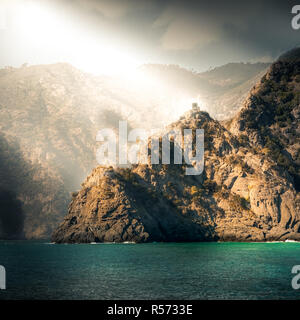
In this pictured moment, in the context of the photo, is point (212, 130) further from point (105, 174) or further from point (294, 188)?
point (105, 174)

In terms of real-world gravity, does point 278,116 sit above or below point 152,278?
above

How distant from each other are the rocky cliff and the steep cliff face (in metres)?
0.27

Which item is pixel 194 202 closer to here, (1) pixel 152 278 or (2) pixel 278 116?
(2) pixel 278 116

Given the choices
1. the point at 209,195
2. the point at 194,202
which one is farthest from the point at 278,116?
the point at 194,202

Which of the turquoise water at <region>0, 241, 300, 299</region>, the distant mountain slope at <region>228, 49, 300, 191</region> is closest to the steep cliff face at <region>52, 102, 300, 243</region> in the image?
the distant mountain slope at <region>228, 49, 300, 191</region>

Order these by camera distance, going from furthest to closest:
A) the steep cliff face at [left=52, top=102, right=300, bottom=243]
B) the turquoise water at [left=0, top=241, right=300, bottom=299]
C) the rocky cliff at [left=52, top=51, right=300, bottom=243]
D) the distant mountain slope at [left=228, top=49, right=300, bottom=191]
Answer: the distant mountain slope at [left=228, top=49, right=300, bottom=191] < the rocky cliff at [left=52, top=51, right=300, bottom=243] < the steep cliff face at [left=52, top=102, right=300, bottom=243] < the turquoise water at [left=0, top=241, right=300, bottom=299]

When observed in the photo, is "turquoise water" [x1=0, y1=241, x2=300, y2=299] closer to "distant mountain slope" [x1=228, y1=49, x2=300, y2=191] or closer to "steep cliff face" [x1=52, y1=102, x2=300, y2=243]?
"steep cliff face" [x1=52, y1=102, x2=300, y2=243]

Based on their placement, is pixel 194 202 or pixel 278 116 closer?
pixel 194 202

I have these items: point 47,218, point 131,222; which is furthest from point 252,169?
point 47,218

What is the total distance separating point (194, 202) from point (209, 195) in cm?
734

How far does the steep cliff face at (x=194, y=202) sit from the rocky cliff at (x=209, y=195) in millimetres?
265

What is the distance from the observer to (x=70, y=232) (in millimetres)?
114375

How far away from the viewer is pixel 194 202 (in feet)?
417

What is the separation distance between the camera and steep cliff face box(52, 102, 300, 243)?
11200 centimetres
